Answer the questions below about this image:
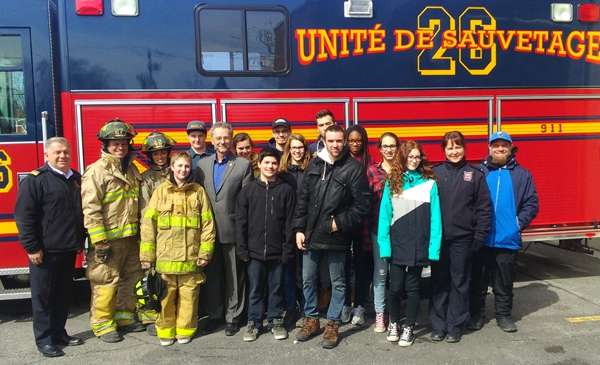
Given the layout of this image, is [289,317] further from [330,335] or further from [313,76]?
[313,76]

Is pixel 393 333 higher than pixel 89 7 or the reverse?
the reverse

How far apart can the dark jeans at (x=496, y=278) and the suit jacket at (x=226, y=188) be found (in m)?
2.19

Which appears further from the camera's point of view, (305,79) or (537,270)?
(537,270)

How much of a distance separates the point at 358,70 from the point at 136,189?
2498 mm

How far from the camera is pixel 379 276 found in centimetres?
434

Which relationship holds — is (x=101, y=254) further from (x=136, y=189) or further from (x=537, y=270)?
(x=537, y=270)

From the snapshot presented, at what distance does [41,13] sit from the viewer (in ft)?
15.2

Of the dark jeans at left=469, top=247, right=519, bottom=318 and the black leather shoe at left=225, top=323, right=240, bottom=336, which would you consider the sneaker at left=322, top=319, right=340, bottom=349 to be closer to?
the black leather shoe at left=225, top=323, right=240, bottom=336

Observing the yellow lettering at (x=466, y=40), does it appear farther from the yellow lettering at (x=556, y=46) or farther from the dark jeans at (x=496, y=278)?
the dark jeans at (x=496, y=278)

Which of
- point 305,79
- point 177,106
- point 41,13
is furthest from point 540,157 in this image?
point 41,13

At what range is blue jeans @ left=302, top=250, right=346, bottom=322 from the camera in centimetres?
414

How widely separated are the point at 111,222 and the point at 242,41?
2.15 meters

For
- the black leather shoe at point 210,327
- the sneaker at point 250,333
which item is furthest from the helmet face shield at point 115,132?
the sneaker at point 250,333

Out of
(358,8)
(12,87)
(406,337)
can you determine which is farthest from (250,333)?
(358,8)
